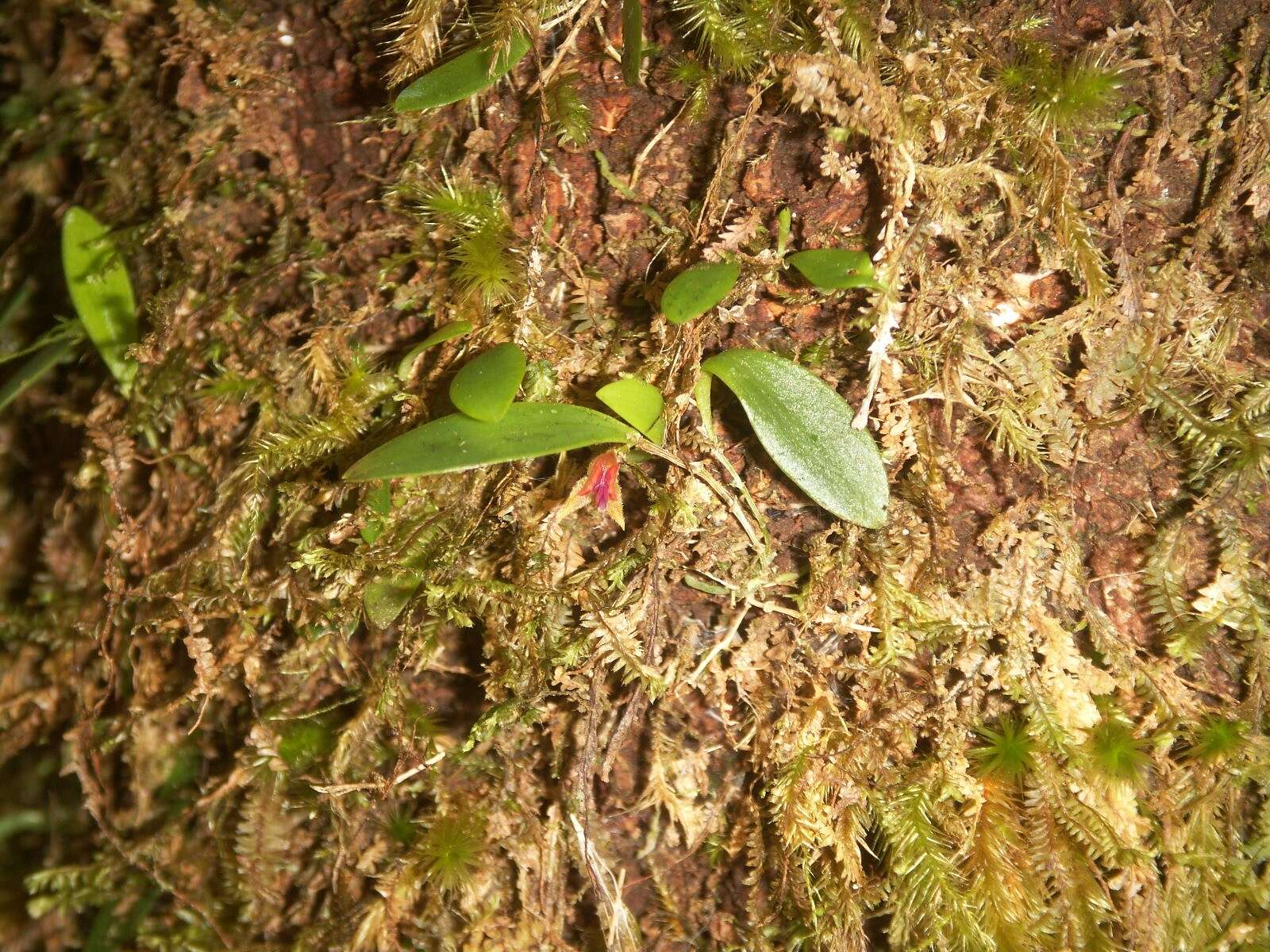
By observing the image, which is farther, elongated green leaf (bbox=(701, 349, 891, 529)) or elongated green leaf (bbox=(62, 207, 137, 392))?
elongated green leaf (bbox=(62, 207, 137, 392))

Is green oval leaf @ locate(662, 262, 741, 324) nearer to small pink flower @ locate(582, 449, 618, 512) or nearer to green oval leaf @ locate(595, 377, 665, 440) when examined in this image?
green oval leaf @ locate(595, 377, 665, 440)

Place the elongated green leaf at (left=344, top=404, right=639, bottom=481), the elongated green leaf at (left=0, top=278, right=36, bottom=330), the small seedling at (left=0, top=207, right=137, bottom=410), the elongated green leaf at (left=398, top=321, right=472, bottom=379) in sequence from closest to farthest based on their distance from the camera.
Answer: the elongated green leaf at (left=344, top=404, right=639, bottom=481)
the elongated green leaf at (left=398, top=321, right=472, bottom=379)
the small seedling at (left=0, top=207, right=137, bottom=410)
the elongated green leaf at (left=0, top=278, right=36, bottom=330)

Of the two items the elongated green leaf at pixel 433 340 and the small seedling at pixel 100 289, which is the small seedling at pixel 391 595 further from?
the small seedling at pixel 100 289

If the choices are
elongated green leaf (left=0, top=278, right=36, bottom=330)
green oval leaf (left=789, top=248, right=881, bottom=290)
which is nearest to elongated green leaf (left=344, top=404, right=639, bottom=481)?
green oval leaf (left=789, top=248, right=881, bottom=290)

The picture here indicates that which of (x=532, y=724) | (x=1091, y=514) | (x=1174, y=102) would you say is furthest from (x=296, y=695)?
(x=1174, y=102)

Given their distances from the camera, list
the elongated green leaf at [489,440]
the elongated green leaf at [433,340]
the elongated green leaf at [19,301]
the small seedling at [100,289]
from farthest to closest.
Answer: the elongated green leaf at [19,301]
the small seedling at [100,289]
the elongated green leaf at [433,340]
the elongated green leaf at [489,440]

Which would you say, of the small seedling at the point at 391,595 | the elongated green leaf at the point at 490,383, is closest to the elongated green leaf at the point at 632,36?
the elongated green leaf at the point at 490,383

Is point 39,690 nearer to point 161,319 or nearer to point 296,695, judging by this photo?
point 296,695
